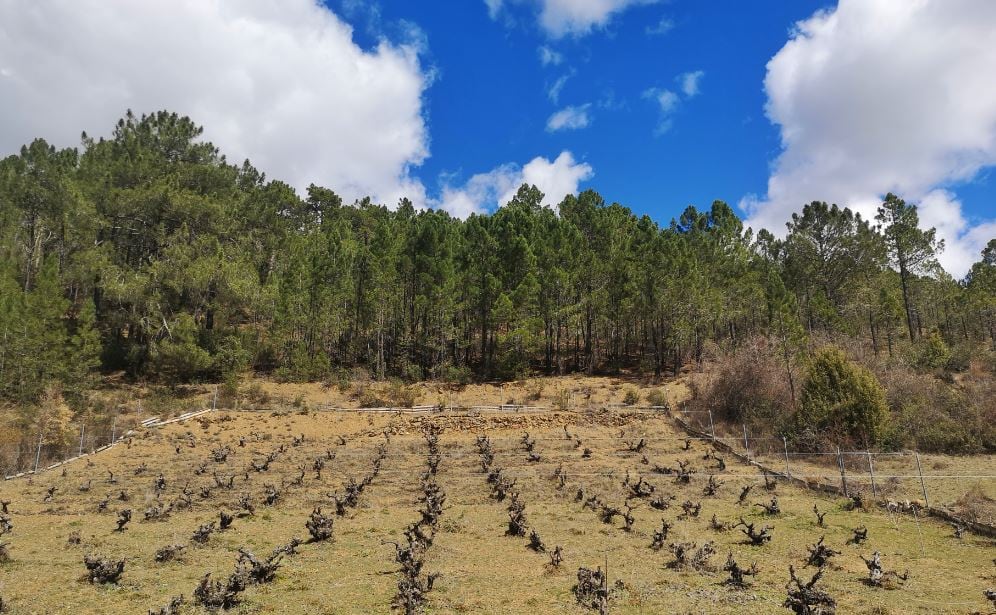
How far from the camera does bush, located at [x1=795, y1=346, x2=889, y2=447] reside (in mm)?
28156

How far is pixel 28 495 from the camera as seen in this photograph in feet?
74.4

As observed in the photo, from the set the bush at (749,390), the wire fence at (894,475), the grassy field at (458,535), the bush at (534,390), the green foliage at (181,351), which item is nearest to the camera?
the grassy field at (458,535)

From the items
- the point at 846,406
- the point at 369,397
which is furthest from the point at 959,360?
the point at 369,397

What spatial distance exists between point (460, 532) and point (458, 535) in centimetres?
35

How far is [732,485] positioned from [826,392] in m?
9.69

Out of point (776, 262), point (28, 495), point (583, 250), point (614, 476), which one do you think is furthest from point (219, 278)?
point (776, 262)

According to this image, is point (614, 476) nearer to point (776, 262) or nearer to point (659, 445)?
point (659, 445)

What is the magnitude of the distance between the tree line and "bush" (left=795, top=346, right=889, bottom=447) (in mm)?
10435

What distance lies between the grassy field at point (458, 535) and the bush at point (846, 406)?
563 centimetres

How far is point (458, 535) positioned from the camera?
56.9ft

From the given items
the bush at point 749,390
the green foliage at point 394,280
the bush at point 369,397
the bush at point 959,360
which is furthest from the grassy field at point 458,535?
the bush at point 959,360

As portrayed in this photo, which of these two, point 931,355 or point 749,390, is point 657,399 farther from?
point 931,355

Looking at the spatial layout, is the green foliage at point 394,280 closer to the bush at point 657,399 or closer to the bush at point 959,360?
the bush at point 959,360

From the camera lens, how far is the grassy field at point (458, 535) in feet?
39.1
